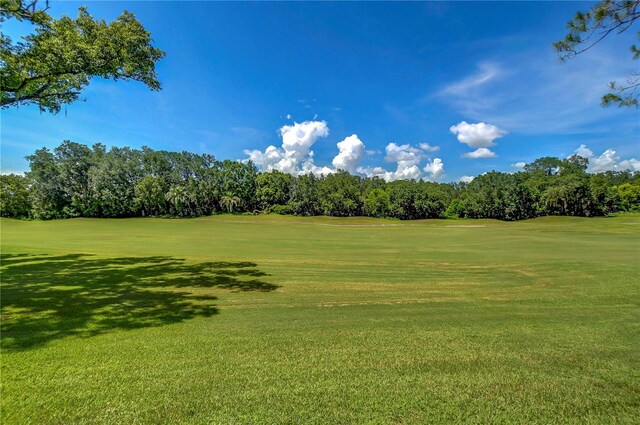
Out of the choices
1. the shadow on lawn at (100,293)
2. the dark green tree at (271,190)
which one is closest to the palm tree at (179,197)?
the dark green tree at (271,190)

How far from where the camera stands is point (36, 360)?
185 inches

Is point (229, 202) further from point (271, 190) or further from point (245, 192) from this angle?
point (271, 190)

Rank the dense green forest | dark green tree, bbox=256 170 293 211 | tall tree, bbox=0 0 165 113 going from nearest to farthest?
tall tree, bbox=0 0 165 113, the dense green forest, dark green tree, bbox=256 170 293 211

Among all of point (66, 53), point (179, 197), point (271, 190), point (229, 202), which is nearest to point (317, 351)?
point (66, 53)

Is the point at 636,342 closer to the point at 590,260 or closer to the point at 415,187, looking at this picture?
the point at 590,260

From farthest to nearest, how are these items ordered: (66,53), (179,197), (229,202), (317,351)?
(229,202) → (179,197) → (66,53) → (317,351)

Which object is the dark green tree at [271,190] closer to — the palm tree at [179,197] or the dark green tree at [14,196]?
the palm tree at [179,197]

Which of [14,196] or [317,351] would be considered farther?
[14,196]

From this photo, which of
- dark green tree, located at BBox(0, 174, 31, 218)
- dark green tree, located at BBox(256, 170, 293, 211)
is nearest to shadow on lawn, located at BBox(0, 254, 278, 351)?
dark green tree, located at BBox(0, 174, 31, 218)

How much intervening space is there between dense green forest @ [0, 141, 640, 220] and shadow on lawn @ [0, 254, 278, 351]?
217 feet

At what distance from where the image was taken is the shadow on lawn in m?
6.26

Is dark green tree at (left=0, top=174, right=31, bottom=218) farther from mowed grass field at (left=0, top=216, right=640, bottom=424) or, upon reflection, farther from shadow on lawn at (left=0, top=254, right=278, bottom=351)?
mowed grass field at (left=0, top=216, right=640, bottom=424)

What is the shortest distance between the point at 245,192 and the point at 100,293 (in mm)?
86333

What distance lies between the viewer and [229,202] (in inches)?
3435
